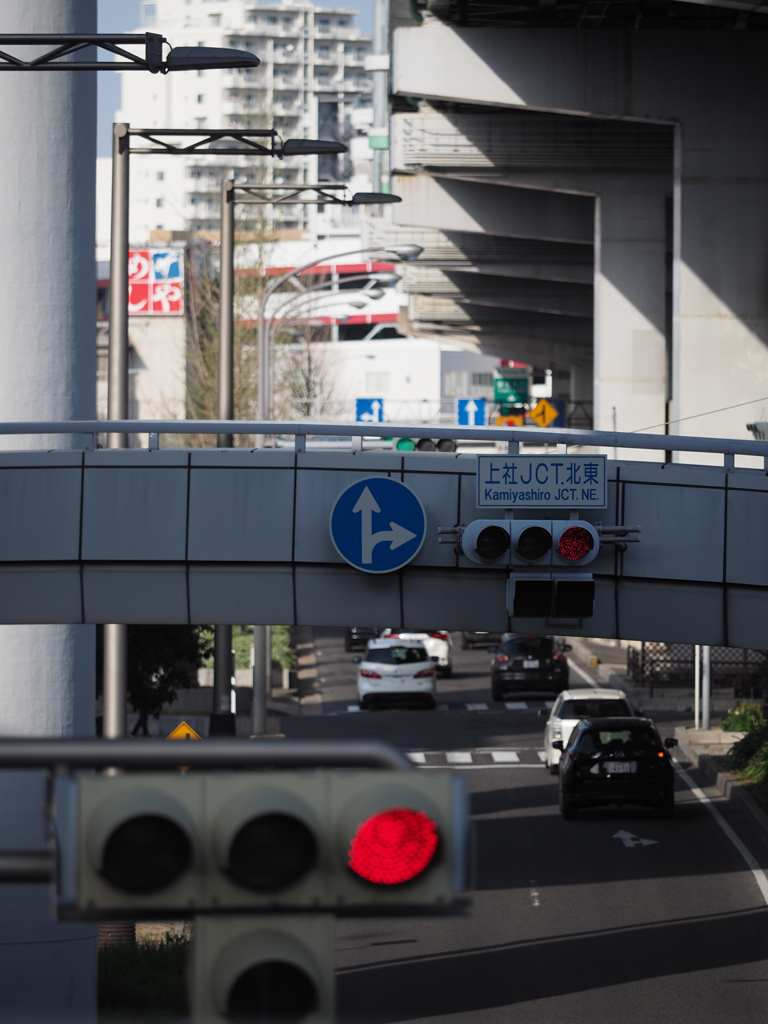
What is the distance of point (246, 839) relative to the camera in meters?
3.44

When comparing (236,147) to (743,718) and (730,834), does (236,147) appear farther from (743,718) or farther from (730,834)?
(743,718)

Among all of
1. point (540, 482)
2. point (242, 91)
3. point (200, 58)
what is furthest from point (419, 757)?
point (242, 91)

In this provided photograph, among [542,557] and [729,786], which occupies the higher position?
[542,557]

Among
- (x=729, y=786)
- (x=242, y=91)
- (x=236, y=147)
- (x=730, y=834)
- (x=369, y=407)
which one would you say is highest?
(x=242, y=91)

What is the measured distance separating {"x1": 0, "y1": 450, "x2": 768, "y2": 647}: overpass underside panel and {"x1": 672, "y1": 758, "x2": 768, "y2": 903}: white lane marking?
21.4 ft

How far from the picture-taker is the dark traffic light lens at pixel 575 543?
1407 cm

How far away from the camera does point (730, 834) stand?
23.3 m

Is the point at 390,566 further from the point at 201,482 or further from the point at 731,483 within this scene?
the point at 731,483

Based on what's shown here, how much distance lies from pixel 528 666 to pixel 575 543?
27.6 metres

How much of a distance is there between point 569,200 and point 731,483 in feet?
97.8

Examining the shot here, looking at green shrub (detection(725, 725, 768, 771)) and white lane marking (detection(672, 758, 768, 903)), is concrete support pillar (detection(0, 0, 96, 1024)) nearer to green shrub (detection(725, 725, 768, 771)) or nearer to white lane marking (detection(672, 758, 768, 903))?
white lane marking (detection(672, 758, 768, 903))

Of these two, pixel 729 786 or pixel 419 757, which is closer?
pixel 729 786

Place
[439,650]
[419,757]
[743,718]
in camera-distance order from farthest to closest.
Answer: [439,650] < [743,718] < [419,757]

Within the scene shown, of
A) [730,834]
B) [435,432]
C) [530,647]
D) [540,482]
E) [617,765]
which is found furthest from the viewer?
[530,647]
